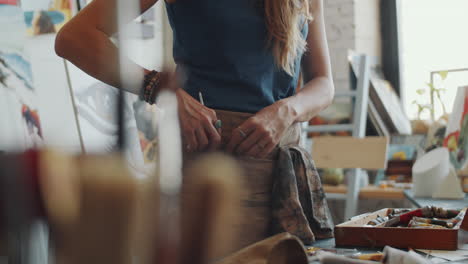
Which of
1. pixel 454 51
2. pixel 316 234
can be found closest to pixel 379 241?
pixel 316 234

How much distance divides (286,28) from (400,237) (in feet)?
1.14

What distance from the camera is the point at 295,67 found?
821 mm

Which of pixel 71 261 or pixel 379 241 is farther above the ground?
pixel 71 261

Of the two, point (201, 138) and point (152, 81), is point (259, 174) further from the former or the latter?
point (152, 81)

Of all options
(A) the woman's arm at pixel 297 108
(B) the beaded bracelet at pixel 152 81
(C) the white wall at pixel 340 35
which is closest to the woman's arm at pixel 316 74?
(A) the woman's arm at pixel 297 108

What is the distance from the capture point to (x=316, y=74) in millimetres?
889

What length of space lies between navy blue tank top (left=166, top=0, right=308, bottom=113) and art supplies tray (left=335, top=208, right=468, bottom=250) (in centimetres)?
24

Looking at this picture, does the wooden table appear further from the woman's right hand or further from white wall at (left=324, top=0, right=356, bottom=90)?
white wall at (left=324, top=0, right=356, bottom=90)

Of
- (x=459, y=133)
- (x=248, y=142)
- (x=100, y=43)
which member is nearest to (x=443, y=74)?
(x=459, y=133)

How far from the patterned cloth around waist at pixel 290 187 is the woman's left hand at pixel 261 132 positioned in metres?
0.03

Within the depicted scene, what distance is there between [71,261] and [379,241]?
639 millimetres

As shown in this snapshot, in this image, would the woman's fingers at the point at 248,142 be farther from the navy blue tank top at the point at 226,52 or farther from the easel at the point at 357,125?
the easel at the point at 357,125

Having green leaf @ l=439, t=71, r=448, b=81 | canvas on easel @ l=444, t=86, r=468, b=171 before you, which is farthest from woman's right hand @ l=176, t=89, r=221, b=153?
green leaf @ l=439, t=71, r=448, b=81

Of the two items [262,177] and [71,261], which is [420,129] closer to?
[262,177]
